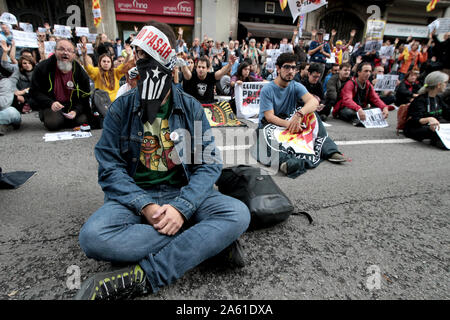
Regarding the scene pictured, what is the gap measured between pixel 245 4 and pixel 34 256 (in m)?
21.9

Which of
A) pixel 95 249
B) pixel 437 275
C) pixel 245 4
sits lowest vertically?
pixel 437 275

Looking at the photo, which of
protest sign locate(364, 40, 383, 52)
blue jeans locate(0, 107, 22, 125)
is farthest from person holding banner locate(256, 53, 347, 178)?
protest sign locate(364, 40, 383, 52)

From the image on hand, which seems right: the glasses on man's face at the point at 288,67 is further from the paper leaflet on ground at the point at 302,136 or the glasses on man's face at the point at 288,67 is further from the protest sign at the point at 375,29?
the protest sign at the point at 375,29

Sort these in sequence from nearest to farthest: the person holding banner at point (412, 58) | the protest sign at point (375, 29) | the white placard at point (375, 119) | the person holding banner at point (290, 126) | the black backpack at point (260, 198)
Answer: the black backpack at point (260, 198) → the person holding banner at point (290, 126) → the white placard at point (375, 119) → the protest sign at point (375, 29) → the person holding banner at point (412, 58)

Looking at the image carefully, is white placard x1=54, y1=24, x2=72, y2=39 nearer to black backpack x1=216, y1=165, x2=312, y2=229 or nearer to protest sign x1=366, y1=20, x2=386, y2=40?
black backpack x1=216, y1=165, x2=312, y2=229

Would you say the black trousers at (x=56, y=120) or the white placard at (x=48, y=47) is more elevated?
the white placard at (x=48, y=47)

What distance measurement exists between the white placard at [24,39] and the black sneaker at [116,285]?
9195mm

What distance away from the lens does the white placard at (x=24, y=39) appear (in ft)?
Answer: 25.3

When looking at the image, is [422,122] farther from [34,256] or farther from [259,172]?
[34,256]

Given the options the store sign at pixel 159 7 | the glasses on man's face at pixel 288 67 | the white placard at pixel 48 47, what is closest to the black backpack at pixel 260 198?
the glasses on man's face at pixel 288 67

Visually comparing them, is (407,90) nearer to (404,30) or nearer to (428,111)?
(428,111)

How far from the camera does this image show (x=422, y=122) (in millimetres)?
4867

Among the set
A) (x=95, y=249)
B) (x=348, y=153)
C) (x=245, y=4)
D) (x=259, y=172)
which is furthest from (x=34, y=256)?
(x=245, y=4)

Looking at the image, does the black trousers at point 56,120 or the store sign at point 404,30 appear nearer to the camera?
the black trousers at point 56,120
